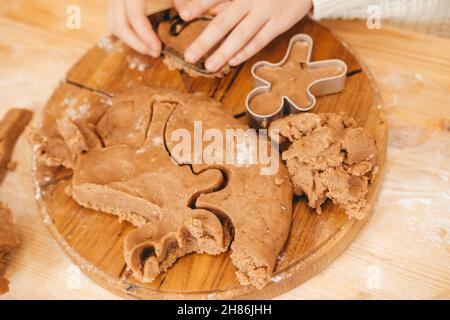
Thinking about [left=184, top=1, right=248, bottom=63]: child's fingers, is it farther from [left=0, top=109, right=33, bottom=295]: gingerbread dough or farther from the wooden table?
[left=0, top=109, right=33, bottom=295]: gingerbread dough

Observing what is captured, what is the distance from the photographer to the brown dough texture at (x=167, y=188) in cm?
160

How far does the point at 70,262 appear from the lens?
1.87 meters

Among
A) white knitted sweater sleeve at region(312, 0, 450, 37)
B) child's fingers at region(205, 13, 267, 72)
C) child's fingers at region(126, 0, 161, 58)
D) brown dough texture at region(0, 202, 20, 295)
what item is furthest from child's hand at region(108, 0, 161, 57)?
brown dough texture at region(0, 202, 20, 295)

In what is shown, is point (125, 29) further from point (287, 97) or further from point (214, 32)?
point (287, 97)

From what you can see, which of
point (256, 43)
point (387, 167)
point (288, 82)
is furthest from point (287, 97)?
point (387, 167)

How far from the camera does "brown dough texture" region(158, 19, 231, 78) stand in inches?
85.0

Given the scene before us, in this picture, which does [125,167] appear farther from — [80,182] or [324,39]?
[324,39]

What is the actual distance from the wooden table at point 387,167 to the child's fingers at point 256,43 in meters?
0.40

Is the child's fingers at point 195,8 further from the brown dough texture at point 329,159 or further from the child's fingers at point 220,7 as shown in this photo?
the brown dough texture at point 329,159

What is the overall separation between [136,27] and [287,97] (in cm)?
75

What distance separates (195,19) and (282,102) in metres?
0.63

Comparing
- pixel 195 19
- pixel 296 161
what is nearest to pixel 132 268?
pixel 296 161

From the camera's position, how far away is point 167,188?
169 cm

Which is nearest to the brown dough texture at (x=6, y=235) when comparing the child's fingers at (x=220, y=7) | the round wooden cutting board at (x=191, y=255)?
the round wooden cutting board at (x=191, y=255)
